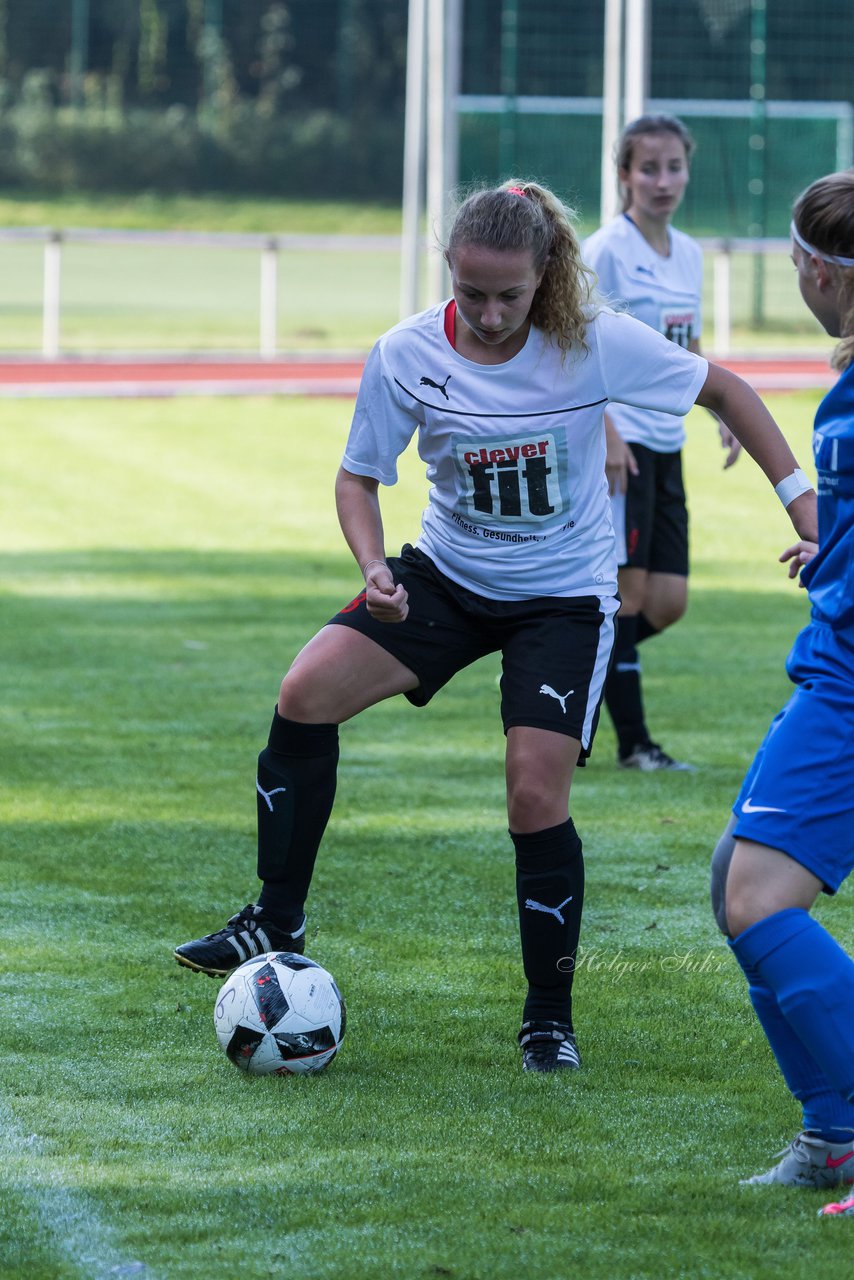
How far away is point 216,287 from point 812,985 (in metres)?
36.0

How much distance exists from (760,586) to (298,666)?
23.1 ft

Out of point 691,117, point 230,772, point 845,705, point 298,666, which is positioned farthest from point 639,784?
point 691,117

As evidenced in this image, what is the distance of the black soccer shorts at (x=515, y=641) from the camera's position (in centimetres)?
429

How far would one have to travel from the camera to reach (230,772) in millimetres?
7094

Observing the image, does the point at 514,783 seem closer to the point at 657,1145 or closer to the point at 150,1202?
the point at 657,1145

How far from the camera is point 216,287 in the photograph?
3822cm

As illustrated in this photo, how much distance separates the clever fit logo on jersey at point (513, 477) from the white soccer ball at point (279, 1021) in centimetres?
111

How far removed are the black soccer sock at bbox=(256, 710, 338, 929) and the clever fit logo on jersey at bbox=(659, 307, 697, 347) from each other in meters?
3.06

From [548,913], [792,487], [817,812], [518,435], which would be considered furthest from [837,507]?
[548,913]

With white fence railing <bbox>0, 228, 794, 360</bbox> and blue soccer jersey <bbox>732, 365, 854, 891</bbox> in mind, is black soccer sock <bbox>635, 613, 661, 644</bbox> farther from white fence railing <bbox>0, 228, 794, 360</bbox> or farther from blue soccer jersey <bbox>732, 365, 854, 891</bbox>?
white fence railing <bbox>0, 228, 794, 360</bbox>

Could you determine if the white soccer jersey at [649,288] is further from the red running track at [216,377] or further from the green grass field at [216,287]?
the green grass field at [216,287]

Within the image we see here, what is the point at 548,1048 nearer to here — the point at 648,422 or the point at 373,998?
the point at 373,998

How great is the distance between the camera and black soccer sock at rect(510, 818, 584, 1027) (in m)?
4.32

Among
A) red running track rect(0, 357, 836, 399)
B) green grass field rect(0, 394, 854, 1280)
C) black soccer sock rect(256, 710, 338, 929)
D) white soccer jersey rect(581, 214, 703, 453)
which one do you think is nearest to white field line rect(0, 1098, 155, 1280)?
green grass field rect(0, 394, 854, 1280)
